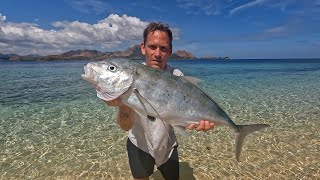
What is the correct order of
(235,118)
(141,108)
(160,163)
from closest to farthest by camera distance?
(141,108), (160,163), (235,118)

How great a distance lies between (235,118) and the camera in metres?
13.3

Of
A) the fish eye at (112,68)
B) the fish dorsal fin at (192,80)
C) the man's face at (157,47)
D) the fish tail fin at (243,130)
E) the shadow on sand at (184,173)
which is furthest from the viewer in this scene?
the shadow on sand at (184,173)

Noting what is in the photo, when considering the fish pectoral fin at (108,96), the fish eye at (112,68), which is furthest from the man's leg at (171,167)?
the fish eye at (112,68)

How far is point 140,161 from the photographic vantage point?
4902 mm

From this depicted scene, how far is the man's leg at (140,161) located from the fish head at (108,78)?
173cm

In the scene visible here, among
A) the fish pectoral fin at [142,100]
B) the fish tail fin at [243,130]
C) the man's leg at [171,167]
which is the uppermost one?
the fish pectoral fin at [142,100]

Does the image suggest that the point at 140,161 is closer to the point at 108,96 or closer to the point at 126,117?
the point at 126,117

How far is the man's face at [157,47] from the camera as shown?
429 cm

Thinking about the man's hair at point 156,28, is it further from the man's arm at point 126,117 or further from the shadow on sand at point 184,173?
the shadow on sand at point 184,173

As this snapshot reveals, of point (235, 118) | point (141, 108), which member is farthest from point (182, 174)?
point (235, 118)

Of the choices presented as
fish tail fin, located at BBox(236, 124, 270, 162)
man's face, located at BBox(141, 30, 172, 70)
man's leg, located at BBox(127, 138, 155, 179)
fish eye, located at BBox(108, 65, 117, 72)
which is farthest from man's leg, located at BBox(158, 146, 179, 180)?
fish eye, located at BBox(108, 65, 117, 72)

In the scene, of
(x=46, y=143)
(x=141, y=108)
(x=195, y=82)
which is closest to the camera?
(x=141, y=108)

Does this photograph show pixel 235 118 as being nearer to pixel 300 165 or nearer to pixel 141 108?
pixel 300 165

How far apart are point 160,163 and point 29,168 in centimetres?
531
